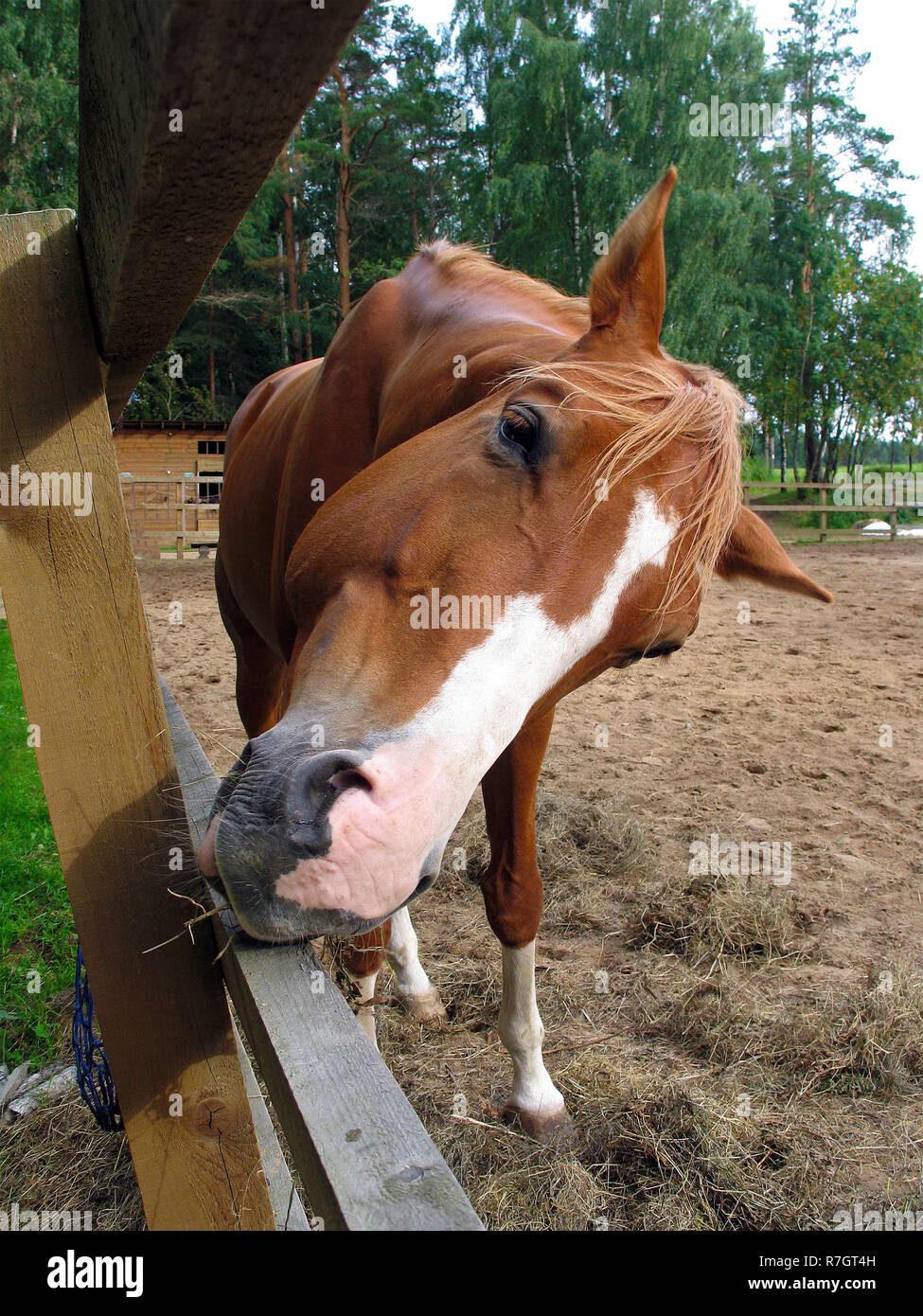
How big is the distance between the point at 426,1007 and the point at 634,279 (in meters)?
2.33

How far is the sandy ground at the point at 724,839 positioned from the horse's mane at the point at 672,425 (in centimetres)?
83

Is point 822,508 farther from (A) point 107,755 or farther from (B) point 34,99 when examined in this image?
(B) point 34,99

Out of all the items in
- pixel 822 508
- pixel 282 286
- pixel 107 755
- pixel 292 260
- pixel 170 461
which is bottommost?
pixel 107 755

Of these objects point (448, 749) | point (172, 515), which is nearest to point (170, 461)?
point (172, 515)

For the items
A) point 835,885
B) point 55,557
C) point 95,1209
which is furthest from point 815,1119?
point 55,557

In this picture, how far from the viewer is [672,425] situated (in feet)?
4.52

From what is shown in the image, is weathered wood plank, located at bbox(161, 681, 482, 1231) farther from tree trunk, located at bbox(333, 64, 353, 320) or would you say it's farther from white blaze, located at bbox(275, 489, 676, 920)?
tree trunk, located at bbox(333, 64, 353, 320)

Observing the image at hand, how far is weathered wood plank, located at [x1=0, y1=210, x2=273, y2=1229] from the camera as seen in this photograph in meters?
1.26

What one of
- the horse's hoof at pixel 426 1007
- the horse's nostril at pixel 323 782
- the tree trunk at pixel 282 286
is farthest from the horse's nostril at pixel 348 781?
the tree trunk at pixel 282 286

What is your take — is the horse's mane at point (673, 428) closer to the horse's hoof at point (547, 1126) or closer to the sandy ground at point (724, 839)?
the sandy ground at point (724, 839)

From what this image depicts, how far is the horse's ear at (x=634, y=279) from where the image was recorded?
1.55m

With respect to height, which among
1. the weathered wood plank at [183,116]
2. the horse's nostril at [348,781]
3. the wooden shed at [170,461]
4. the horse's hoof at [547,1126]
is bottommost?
the horse's hoof at [547,1126]

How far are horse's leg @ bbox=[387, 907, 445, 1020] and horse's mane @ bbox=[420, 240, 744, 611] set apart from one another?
6.14ft

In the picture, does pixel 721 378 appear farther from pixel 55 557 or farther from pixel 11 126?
pixel 11 126
